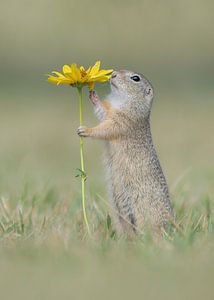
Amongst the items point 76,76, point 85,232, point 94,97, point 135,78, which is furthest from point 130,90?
point 85,232

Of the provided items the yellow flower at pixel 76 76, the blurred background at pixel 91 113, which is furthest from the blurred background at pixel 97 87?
the yellow flower at pixel 76 76

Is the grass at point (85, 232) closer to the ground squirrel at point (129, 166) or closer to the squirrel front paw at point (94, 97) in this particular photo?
the ground squirrel at point (129, 166)

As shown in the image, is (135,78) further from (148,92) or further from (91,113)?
(91,113)

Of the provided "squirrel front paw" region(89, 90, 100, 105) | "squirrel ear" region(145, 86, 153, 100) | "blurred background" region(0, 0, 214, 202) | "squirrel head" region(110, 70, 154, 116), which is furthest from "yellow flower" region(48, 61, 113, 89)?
"blurred background" region(0, 0, 214, 202)

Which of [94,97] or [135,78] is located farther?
[135,78]

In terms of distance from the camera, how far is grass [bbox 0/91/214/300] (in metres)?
3.88

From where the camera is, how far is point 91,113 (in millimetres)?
12703

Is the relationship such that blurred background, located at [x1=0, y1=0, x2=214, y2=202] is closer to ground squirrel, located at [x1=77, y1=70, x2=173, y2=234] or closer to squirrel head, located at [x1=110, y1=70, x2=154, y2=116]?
squirrel head, located at [x1=110, y1=70, x2=154, y2=116]

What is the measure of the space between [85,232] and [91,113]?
24.4ft

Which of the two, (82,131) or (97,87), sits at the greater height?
(97,87)

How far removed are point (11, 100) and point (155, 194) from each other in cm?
770

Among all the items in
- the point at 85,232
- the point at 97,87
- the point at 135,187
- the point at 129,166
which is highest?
the point at 97,87

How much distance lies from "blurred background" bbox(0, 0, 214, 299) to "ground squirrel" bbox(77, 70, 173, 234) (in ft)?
1.29

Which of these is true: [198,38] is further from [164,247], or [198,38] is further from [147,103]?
[164,247]
